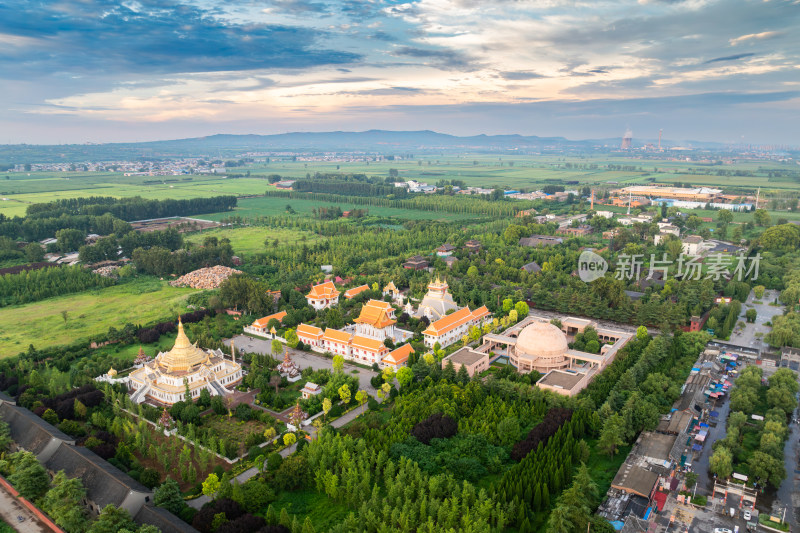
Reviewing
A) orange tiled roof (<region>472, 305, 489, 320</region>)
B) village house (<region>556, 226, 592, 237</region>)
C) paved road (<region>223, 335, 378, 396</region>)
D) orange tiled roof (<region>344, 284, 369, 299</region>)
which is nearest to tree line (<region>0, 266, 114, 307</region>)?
paved road (<region>223, 335, 378, 396</region>)

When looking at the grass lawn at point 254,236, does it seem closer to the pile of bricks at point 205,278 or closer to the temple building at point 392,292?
the pile of bricks at point 205,278

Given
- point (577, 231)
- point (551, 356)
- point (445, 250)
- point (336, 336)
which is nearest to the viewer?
point (551, 356)

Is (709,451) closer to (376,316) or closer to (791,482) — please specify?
(791,482)

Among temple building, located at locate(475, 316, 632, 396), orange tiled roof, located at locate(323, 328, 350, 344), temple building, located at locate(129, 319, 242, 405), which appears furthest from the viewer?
orange tiled roof, located at locate(323, 328, 350, 344)

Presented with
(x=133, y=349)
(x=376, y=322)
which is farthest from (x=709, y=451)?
(x=133, y=349)

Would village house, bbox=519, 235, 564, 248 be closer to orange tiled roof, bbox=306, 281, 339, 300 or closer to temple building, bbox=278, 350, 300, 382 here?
orange tiled roof, bbox=306, 281, 339, 300

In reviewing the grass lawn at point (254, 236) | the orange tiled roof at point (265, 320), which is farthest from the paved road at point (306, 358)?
the grass lawn at point (254, 236)
